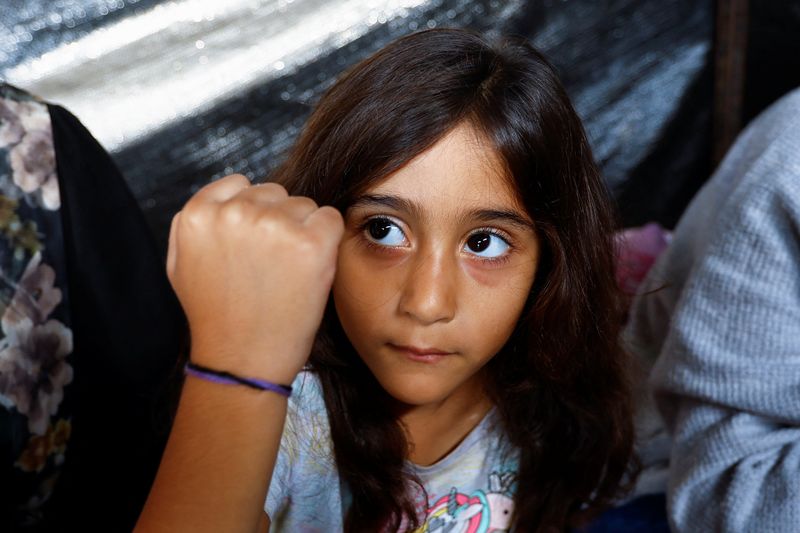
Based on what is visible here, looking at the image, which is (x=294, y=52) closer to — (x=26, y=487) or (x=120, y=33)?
(x=120, y=33)

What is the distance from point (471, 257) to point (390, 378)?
133 mm

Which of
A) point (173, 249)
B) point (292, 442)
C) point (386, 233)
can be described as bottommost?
point (292, 442)

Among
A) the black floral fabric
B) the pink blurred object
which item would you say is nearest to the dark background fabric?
the black floral fabric

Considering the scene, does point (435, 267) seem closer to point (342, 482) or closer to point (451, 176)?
point (451, 176)

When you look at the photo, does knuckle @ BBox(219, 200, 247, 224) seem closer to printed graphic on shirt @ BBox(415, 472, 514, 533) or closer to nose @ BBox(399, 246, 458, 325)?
nose @ BBox(399, 246, 458, 325)

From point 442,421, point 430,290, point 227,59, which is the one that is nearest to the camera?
point 430,290

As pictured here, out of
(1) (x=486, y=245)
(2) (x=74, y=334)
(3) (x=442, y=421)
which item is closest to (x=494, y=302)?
(1) (x=486, y=245)

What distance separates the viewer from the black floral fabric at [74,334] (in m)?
0.91

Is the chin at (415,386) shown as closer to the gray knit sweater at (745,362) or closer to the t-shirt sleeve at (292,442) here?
the t-shirt sleeve at (292,442)

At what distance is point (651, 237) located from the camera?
1.47 m

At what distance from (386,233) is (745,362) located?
18.8 inches

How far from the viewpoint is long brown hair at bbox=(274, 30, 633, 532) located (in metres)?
0.76

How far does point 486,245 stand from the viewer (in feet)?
2.52

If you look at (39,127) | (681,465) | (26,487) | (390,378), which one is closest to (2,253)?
(39,127)
